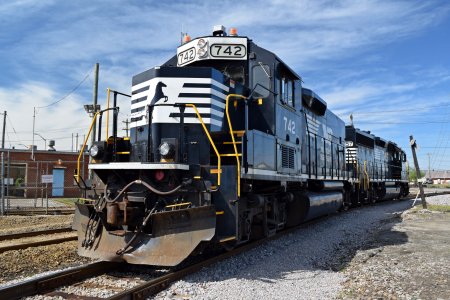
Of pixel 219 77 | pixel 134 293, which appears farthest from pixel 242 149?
pixel 134 293

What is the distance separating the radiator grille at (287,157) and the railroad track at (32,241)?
4.66 m

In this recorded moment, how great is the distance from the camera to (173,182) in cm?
546

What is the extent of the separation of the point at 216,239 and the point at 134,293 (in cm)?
146

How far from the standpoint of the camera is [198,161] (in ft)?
19.5

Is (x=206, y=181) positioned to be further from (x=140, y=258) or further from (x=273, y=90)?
(x=273, y=90)

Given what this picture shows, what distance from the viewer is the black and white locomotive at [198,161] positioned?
17.0 feet

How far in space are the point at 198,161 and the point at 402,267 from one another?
3351mm

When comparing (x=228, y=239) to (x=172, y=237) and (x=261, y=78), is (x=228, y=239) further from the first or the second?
(x=261, y=78)

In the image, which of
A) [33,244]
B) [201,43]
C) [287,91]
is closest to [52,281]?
[33,244]

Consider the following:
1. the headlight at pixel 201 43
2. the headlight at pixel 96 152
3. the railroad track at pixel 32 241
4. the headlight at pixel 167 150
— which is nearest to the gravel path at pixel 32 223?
the railroad track at pixel 32 241

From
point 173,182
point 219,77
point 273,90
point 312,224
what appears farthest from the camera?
point 312,224

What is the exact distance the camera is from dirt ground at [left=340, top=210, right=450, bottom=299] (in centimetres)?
460

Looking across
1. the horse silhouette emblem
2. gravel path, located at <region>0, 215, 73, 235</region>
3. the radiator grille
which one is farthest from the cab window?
gravel path, located at <region>0, 215, 73, 235</region>

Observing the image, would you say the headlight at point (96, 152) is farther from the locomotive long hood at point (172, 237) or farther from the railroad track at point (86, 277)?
the railroad track at point (86, 277)
